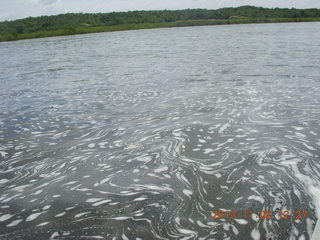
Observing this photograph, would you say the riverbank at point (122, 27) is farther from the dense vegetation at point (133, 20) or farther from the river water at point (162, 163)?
the river water at point (162, 163)

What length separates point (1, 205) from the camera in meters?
4.64

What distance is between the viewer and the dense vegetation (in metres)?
81.7

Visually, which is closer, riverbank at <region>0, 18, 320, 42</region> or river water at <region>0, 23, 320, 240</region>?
river water at <region>0, 23, 320, 240</region>

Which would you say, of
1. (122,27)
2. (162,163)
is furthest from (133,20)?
(162,163)

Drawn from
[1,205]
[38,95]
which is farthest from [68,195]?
[38,95]

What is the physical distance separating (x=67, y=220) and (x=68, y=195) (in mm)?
717
